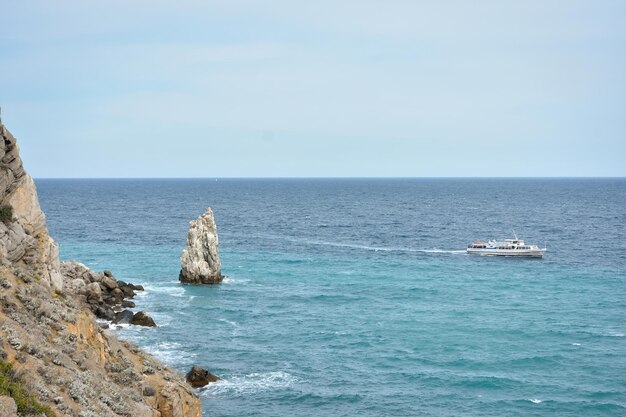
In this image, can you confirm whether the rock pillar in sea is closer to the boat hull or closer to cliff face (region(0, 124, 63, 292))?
cliff face (region(0, 124, 63, 292))

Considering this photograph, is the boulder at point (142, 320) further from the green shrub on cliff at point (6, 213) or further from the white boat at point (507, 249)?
the white boat at point (507, 249)

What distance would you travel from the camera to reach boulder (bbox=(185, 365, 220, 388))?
47.8 meters

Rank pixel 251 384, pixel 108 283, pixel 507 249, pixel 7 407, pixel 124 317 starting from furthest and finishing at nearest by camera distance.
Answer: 1. pixel 507 249
2. pixel 108 283
3. pixel 124 317
4. pixel 251 384
5. pixel 7 407

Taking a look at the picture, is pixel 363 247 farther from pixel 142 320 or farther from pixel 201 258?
pixel 142 320

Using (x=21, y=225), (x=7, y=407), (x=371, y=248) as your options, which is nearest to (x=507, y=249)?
(x=371, y=248)

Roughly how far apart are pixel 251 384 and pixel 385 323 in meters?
21.3

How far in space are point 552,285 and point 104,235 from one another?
8673 cm

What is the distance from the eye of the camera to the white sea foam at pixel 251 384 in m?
47.2

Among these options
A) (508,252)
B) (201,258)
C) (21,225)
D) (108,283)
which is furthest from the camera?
(508,252)

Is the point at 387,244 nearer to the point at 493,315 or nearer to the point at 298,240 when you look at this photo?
the point at 298,240

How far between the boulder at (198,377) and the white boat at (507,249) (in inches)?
2946

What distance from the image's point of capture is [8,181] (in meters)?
36.0

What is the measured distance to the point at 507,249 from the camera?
114 m

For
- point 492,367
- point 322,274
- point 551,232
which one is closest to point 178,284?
point 322,274
